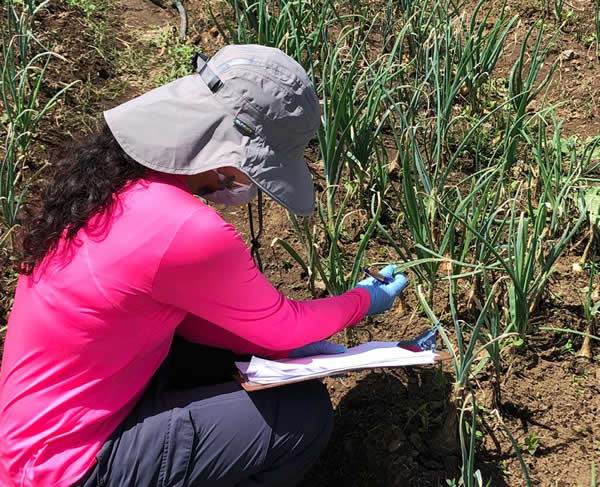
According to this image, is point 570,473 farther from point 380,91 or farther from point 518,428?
point 380,91

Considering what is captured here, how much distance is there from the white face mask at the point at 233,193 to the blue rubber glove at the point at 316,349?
1.38 feet

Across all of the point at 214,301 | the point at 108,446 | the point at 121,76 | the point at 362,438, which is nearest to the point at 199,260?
the point at 214,301

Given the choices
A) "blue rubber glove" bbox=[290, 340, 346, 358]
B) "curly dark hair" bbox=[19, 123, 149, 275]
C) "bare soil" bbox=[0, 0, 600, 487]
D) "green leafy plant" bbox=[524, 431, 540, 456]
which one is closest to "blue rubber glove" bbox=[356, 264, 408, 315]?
"blue rubber glove" bbox=[290, 340, 346, 358]

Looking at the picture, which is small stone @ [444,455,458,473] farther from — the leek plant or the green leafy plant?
the leek plant

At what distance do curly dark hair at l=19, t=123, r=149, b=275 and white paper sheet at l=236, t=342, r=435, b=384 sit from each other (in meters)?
0.50

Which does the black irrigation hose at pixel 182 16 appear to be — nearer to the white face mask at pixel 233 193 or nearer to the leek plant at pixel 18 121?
the leek plant at pixel 18 121

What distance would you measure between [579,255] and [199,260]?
1.45 metres

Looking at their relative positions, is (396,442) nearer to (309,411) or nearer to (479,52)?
(309,411)

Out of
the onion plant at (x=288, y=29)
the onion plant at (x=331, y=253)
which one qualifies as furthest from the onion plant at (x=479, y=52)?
the onion plant at (x=331, y=253)

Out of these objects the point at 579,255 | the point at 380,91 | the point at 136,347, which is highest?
the point at 380,91

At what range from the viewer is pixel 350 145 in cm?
233

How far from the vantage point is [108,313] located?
1.40 metres

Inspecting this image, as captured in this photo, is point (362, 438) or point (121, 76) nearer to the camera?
point (362, 438)

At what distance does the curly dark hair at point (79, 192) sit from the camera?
1.39m
